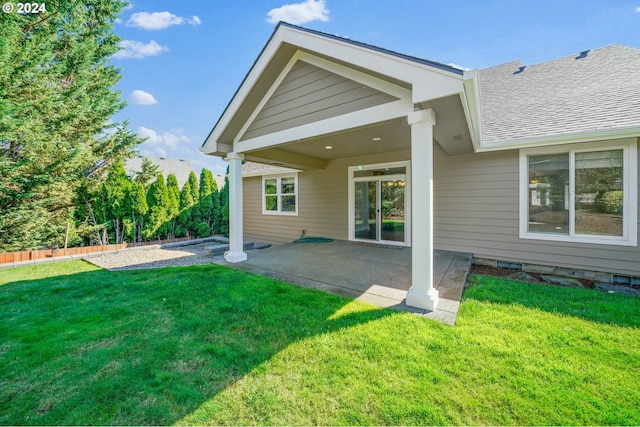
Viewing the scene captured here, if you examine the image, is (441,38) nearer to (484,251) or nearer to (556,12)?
(556,12)

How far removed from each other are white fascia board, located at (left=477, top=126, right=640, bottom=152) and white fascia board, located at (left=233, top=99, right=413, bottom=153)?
326 centimetres

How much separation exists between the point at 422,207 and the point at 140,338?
3.77m

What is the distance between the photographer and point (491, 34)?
6.91 m

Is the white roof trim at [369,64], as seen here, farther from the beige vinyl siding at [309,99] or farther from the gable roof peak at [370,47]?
the beige vinyl siding at [309,99]

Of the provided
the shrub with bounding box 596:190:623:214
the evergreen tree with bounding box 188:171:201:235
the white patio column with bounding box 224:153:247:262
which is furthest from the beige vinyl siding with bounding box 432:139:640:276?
the evergreen tree with bounding box 188:171:201:235

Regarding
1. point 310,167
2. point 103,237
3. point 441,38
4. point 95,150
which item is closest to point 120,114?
point 95,150

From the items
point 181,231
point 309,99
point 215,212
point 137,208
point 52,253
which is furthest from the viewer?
point 215,212

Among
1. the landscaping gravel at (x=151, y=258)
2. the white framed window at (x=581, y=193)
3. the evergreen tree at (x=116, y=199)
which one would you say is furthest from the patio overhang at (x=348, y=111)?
the evergreen tree at (x=116, y=199)

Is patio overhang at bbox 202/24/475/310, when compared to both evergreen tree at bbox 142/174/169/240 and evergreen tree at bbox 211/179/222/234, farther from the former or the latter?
evergreen tree at bbox 211/179/222/234

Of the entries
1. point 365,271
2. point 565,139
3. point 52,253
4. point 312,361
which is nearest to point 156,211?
point 52,253

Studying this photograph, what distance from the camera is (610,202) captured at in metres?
4.92

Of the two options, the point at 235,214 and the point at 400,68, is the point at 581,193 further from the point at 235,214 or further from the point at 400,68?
the point at 235,214

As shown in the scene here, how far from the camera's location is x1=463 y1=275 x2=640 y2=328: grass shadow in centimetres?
339

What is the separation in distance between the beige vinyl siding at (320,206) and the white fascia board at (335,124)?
3692 millimetres
